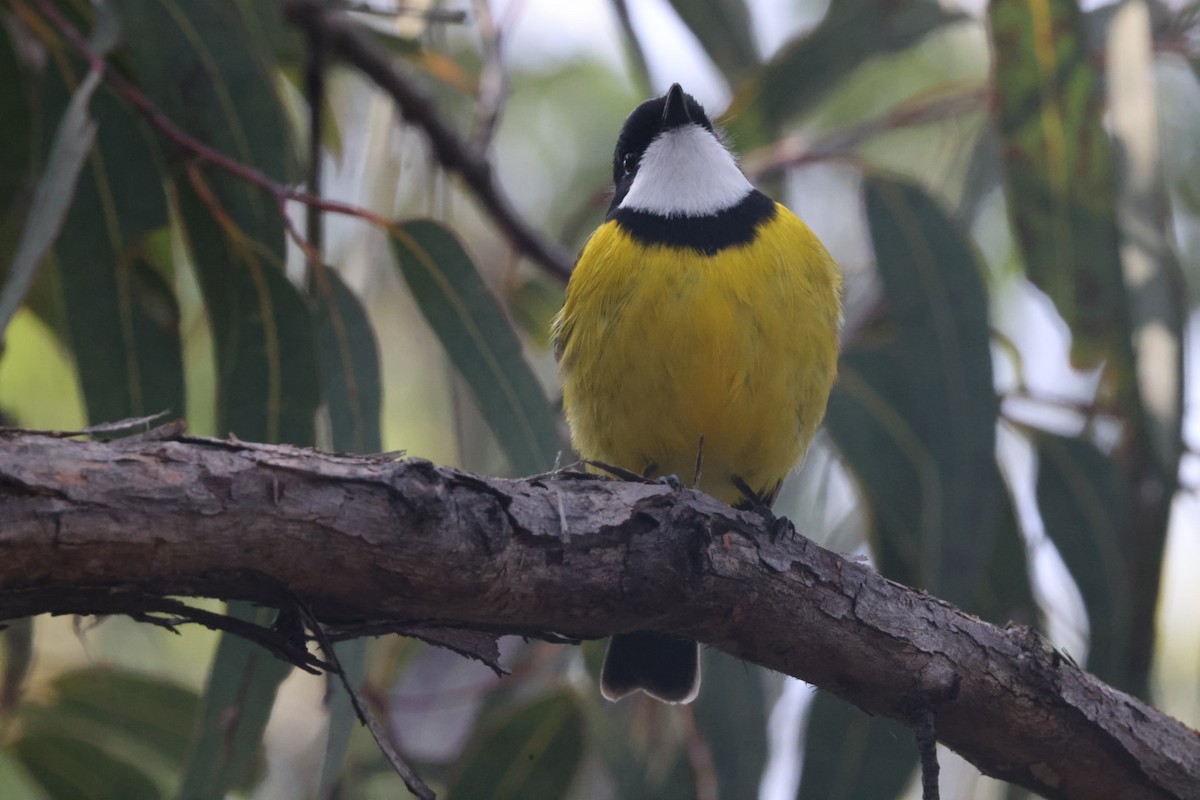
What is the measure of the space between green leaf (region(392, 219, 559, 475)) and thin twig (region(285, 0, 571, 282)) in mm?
849

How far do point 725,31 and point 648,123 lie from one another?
3.13 ft

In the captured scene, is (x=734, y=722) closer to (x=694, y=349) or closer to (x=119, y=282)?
(x=694, y=349)

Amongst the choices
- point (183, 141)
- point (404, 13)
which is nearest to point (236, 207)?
point (183, 141)

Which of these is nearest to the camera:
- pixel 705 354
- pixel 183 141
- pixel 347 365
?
pixel 705 354

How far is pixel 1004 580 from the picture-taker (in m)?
3.65

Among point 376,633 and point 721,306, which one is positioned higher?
point 721,306

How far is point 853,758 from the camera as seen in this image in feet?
10.3

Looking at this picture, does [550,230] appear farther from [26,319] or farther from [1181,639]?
[1181,639]

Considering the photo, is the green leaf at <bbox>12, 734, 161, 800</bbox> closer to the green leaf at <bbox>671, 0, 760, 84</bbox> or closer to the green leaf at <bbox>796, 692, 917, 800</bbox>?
the green leaf at <bbox>796, 692, 917, 800</bbox>

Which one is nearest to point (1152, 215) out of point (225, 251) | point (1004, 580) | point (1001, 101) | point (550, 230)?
point (1001, 101)

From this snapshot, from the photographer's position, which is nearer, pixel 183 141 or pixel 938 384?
pixel 183 141

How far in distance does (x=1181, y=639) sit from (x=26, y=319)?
185 inches

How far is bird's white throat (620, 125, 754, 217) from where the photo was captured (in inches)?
125

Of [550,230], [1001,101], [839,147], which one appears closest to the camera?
[1001,101]
